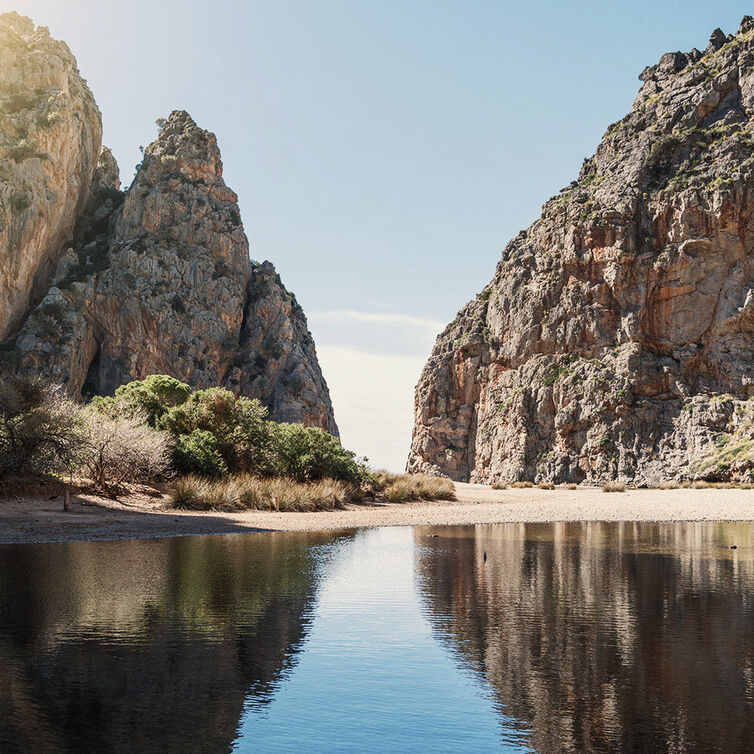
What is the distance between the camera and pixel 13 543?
764 inches

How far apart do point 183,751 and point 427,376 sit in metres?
Answer: 98.1

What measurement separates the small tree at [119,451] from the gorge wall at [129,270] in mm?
63003

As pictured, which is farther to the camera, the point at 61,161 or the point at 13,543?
the point at 61,161

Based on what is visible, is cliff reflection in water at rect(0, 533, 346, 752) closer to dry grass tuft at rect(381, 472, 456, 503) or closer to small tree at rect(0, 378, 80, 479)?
small tree at rect(0, 378, 80, 479)

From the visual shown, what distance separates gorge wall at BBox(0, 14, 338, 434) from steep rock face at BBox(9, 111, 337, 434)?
0.56 ft

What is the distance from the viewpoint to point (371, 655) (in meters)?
9.18

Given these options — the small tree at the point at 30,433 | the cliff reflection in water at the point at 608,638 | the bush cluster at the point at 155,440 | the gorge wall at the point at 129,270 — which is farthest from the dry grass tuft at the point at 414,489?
the gorge wall at the point at 129,270

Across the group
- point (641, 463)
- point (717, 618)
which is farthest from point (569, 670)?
point (641, 463)

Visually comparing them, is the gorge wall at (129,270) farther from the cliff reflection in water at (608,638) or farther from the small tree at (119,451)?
the cliff reflection in water at (608,638)

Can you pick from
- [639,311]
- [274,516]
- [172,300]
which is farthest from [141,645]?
[172,300]

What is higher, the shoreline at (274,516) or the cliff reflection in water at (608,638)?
the shoreline at (274,516)

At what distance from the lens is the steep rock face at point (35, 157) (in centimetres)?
9256

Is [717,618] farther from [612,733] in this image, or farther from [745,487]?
[745,487]

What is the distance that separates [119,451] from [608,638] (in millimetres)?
25184
